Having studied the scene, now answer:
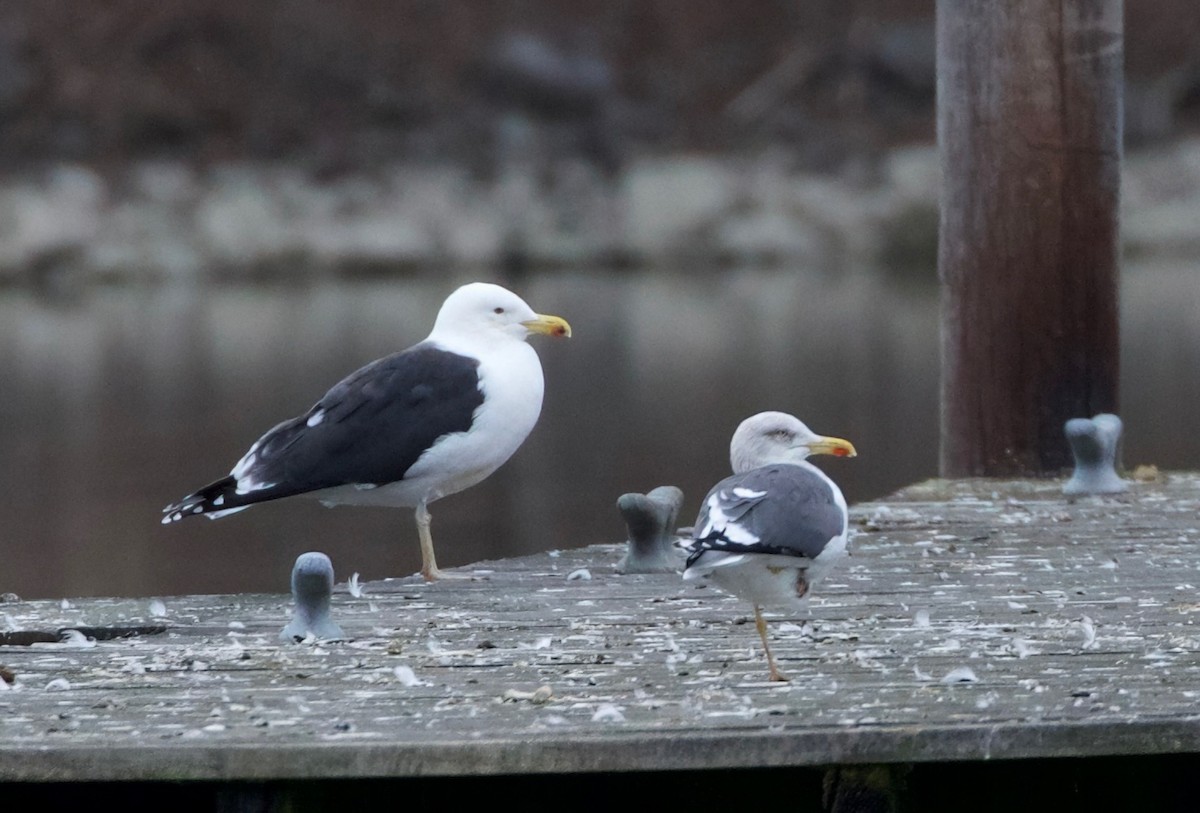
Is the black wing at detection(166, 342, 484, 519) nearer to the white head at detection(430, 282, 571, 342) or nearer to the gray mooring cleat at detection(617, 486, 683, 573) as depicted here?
the white head at detection(430, 282, 571, 342)

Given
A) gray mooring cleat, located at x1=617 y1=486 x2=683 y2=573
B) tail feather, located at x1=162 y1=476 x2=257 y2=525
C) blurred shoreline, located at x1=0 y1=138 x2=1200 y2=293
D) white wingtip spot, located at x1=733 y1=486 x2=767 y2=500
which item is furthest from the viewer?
blurred shoreline, located at x1=0 y1=138 x2=1200 y2=293

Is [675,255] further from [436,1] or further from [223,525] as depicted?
[223,525]

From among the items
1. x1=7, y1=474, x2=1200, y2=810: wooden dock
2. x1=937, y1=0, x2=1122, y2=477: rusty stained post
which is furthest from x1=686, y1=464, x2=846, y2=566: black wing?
x1=937, y1=0, x2=1122, y2=477: rusty stained post

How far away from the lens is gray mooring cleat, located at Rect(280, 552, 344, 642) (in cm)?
362

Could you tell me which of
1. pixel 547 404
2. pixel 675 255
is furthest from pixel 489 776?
pixel 675 255

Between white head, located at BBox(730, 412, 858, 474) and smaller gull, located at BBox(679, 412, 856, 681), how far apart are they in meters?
0.25

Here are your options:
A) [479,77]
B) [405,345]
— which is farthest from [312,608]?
[479,77]

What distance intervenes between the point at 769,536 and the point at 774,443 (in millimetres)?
647

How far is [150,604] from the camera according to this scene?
409 cm

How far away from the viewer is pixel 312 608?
364 cm

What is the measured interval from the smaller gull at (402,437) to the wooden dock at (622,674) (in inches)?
11.5

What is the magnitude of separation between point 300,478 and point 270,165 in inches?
1033

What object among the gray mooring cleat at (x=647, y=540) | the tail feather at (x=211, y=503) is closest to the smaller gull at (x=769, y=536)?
the gray mooring cleat at (x=647, y=540)

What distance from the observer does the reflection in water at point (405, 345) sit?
9859 mm
